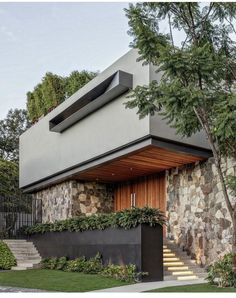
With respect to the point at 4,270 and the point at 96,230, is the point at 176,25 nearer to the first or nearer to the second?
the point at 96,230

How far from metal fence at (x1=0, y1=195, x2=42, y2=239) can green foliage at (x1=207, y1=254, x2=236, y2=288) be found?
14.1 meters

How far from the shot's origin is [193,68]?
33.6ft

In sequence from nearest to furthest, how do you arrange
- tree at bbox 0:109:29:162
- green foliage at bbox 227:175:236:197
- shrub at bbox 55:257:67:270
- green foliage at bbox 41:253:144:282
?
green foliage at bbox 227:175:236:197 → green foliage at bbox 41:253:144:282 → shrub at bbox 55:257:67:270 → tree at bbox 0:109:29:162

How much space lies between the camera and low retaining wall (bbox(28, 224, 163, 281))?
12602 millimetres

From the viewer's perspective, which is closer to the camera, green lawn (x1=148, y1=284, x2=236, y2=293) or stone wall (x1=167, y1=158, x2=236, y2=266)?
green lawn (x1=148, y1=284, x2=236, y2=293)

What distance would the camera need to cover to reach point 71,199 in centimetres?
1981

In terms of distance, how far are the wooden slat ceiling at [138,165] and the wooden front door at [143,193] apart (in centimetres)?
33

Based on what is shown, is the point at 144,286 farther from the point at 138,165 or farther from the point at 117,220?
the point at 138,165

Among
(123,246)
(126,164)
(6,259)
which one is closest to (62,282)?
(123,246)

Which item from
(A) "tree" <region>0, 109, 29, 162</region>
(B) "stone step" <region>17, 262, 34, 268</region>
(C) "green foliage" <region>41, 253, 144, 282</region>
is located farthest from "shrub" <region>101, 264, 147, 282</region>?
(A) "tree" <region>0, 109, 29, 162</region>

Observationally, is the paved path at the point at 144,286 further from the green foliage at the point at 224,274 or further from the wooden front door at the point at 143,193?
the wooden front door at the point at 143,193

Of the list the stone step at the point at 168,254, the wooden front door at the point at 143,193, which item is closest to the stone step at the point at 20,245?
the wooden front door at the point at 143,193

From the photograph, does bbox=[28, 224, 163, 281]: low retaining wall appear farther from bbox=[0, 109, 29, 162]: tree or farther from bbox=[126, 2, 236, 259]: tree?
bbox=[0, 109, 29, 162]: tree

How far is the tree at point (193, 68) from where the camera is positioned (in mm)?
10109
